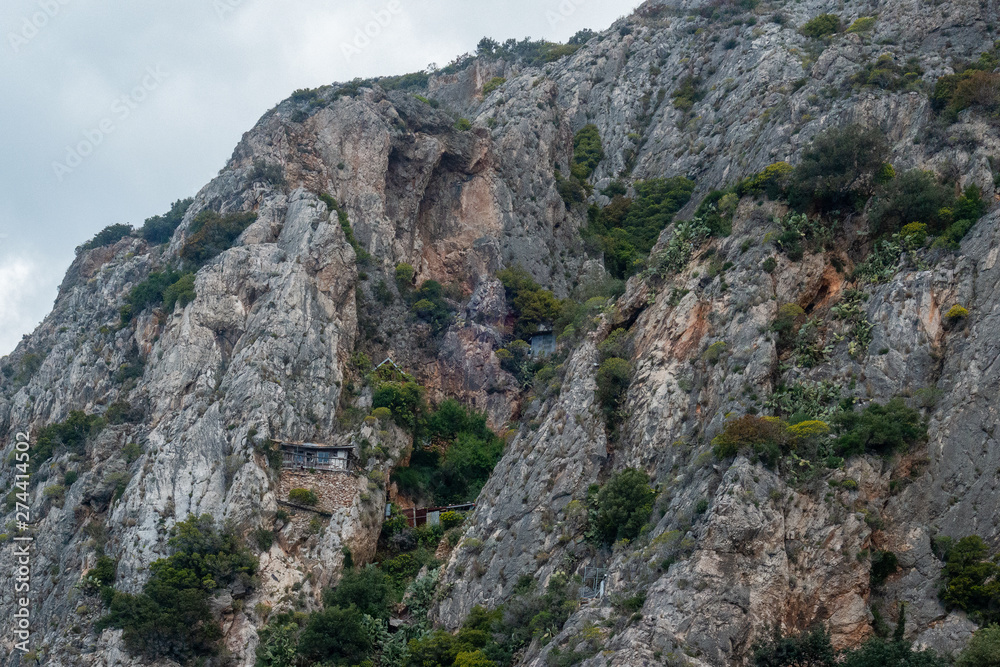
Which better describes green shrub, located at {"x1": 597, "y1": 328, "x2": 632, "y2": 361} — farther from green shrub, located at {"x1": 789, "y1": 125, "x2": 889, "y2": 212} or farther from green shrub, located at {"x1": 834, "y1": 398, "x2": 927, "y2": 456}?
green shrub, located at {"x1": 834, "y1": 398, "x2": 927, "y2": 456}

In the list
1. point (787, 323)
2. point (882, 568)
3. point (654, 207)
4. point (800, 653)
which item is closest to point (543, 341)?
point (654, 207)

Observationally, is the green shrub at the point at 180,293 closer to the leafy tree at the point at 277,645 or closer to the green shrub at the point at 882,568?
the leafy tree at the point at 277,645

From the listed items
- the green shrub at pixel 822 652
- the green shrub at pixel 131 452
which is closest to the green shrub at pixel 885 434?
the green shrub at pixel 822 652

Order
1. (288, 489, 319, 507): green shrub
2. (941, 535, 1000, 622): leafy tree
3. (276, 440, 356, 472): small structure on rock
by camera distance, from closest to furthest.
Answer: (941, 535, 1000, 622): leafy tree < (288, 489, 319, 507): green shrub < (276, 440, 356, 472): small structure on rock

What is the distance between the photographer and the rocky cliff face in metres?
35.8

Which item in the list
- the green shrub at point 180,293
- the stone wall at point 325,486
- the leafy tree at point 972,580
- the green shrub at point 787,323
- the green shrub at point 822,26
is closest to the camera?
the leafy tree at point 972,580

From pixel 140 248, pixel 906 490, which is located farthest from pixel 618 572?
pixel 140 248

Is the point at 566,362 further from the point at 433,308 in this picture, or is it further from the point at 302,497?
the point at 302,497

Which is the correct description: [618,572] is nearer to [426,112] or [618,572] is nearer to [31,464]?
[31,464]

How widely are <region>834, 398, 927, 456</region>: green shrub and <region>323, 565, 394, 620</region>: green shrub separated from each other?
2276 cm

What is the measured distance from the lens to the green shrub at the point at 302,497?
50.6m

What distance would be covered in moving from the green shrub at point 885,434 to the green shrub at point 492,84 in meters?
59.6

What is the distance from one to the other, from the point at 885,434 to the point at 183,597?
33011 mm

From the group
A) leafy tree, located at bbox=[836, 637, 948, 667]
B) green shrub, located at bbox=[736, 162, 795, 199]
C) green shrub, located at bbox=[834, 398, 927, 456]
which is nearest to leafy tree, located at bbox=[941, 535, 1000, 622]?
leafy tree, located at bbox=[836, 637, 948, 667]
